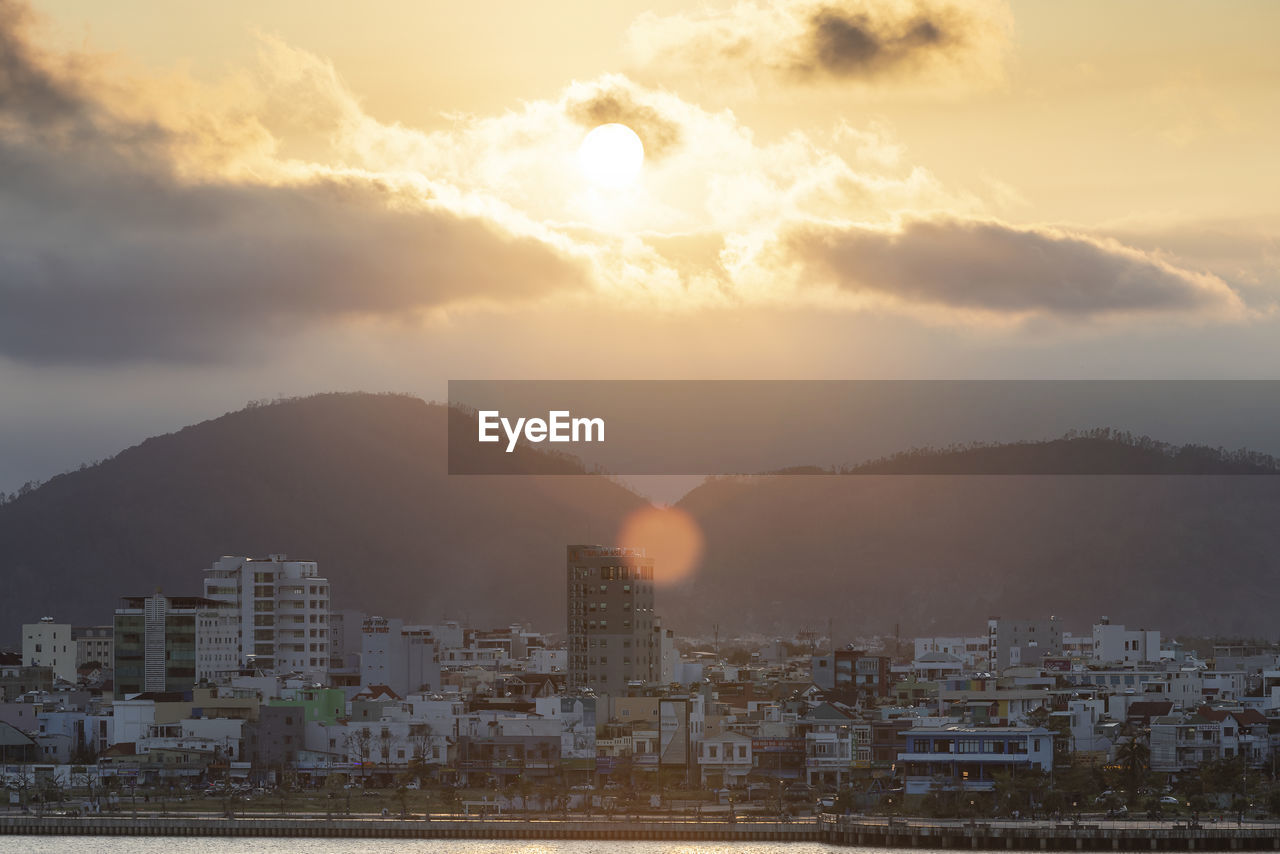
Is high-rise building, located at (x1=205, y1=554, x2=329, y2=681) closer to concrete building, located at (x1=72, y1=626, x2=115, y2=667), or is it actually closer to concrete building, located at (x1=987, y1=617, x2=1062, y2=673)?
concrete building, located at (x1=72, y1=626, x2=115, y2=667)

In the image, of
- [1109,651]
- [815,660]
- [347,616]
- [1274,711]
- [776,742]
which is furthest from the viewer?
[347,616]

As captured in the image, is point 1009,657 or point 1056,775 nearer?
point 1056,775

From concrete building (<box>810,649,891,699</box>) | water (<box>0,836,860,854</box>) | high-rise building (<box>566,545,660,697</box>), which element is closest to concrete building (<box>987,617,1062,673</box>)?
high-rise building (<box>566,545,660,697</box>)

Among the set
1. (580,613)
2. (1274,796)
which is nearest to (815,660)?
(580,613)

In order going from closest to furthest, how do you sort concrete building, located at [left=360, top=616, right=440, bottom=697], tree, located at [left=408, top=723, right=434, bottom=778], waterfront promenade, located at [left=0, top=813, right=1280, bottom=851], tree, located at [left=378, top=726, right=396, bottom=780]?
waterfront promenade, located at [left=0, top=813, right=1280, bottom=851] < tree, located at [left=408, top=723, right=434, bottom=778] < tree, located at [left=378, top=726, right=396, bottom=780] < concrete building, located at [left=360, top=616, right=440, bottom=697]

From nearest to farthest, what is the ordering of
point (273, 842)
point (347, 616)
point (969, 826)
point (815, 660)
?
point (969, 826), point (273, 842), point (815, 660), point (347, 616)

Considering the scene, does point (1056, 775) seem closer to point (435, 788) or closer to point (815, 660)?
point (435, 788)
